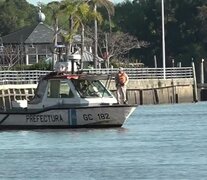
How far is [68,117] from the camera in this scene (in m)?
44.1

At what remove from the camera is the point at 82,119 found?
4422 cm

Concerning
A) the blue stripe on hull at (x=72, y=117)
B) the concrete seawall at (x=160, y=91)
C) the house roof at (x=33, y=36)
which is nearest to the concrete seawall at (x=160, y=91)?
the concrete seawall at (x=160, y=91)

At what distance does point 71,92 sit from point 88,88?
665 millimetres

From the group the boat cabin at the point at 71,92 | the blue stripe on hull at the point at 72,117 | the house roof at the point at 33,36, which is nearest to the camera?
the blue stripe on hull at the point at 72,117

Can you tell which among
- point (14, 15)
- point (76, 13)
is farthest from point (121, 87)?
point (14, 15)

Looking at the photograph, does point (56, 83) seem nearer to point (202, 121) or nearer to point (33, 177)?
point (202, 121)

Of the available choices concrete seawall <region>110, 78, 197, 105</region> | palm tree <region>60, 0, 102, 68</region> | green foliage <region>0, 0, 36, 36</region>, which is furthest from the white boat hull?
green foliage <region>0, 0, 36, 36</region>

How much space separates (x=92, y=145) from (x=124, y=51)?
83689 mm

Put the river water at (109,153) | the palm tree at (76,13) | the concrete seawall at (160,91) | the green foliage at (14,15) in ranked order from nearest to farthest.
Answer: the river water at (109,153) < the concrete seawall at (160,91) < the palm tree at (76,13) < the green foliage at (14,15)

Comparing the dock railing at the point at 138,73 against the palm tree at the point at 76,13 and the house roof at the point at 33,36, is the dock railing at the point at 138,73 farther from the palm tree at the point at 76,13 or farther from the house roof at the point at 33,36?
the house roof at the point at 33,36

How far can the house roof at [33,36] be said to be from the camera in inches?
4810

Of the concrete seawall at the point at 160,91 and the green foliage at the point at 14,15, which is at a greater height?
the green foliage at the point at 14,15

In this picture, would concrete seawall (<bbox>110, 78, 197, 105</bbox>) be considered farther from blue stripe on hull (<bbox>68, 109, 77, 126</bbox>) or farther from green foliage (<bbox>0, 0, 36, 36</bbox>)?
green foliage (<bbox>0, 0, 36, 36</bbox>)

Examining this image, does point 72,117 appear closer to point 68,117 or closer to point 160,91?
point 68,117
